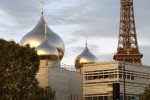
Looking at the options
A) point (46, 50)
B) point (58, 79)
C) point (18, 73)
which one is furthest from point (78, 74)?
point (18, 73)

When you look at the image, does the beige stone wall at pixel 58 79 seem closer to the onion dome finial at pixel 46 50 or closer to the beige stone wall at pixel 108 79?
the onion dome finial at pixel 46 50

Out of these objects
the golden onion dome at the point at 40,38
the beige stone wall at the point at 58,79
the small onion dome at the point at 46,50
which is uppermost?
the golden onion dome at the point at 40,38

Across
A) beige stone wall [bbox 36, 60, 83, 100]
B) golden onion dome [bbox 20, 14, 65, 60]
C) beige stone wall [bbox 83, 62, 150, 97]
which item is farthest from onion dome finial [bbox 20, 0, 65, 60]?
beige stone wall [bbox 83, 62, 150, 97]

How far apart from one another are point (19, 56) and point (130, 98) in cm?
2242

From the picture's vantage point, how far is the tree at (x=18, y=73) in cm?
4797

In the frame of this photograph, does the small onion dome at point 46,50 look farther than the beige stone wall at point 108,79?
No

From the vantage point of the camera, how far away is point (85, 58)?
254ft

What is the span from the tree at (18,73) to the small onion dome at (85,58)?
2723 cm

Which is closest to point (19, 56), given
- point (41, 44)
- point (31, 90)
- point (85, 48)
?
point (31, 90)

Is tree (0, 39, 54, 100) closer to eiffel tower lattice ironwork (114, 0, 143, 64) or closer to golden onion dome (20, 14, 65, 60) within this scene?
golden onion dome (20, 14, 65, 60)

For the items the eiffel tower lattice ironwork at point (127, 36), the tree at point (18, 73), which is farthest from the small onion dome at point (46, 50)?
the eiffel tower lattice ironwork at point (127, 36)

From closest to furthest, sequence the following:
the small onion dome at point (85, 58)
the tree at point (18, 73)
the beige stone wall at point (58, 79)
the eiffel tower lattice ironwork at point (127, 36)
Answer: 1. the tree at point (18, 73)
2. the beige stone wall at point (58, 79)
3. the small onion dome at point (85, 58)
4. the eiffel tower lattice ironwork at point (127, 36)

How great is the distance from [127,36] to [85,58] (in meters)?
28.7

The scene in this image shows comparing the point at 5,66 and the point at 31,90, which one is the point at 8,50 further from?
the point at 31,90
